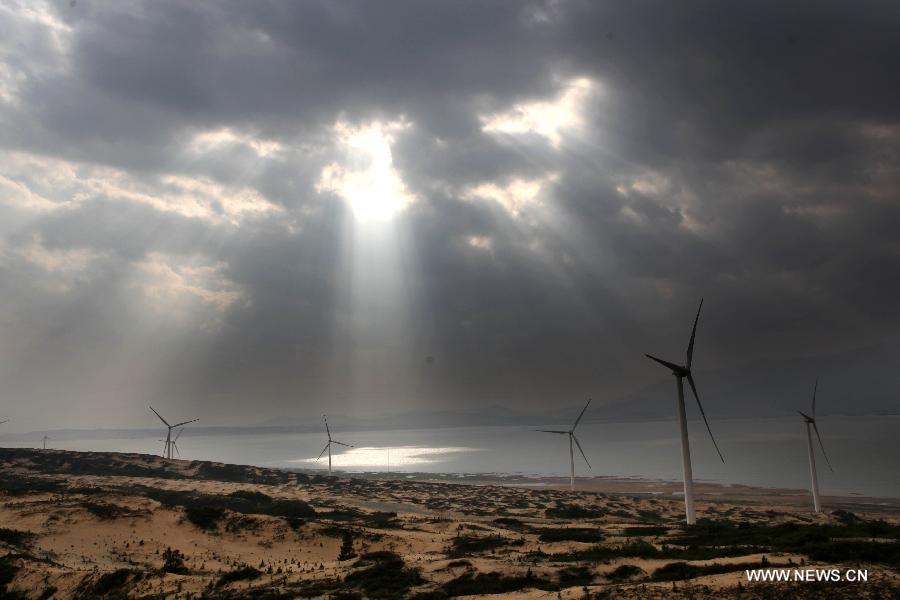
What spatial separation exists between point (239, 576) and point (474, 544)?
14876 mm

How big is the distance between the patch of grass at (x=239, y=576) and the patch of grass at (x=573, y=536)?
61.9ft

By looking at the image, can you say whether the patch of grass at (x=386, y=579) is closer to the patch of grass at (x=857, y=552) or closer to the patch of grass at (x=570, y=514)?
the patch of grass at (x=857, y=552)

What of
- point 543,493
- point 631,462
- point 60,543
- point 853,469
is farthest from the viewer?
point 631,462

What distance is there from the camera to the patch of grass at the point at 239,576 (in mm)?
26041

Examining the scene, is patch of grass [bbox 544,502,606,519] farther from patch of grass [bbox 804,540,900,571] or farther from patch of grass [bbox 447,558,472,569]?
patch of grass [bbox 804,540,900,571]

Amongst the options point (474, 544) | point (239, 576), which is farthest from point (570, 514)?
point (239, 576)

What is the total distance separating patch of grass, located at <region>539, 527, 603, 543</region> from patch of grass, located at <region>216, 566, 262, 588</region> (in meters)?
18.9

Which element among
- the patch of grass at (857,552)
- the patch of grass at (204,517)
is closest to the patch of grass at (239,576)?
the patch of grass at (204,517)

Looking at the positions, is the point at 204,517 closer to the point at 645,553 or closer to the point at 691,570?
the point at 645,553

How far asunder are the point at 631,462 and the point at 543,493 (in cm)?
10305

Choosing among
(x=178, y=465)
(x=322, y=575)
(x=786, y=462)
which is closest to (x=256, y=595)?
(x=322, y=575)

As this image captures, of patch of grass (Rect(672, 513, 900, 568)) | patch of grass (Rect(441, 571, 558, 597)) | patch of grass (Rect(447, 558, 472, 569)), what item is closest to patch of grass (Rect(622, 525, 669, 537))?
patch of grass (Rect(672, 513, 900, 568))

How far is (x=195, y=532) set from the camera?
128 feet

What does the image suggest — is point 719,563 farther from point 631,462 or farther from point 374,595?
point 631,462
